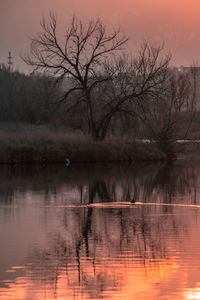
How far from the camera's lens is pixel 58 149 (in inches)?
1545

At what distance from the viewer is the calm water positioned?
729cm

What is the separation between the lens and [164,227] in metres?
12.0

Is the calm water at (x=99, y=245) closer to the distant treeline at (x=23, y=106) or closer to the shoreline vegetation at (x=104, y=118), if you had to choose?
the shoreline vegetation at (x=104, y=118)

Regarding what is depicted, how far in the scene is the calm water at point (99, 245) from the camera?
23.9 feet

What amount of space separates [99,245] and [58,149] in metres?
29.5

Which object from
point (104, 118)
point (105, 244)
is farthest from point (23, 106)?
point (105, 244)

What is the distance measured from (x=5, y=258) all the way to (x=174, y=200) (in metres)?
9.04

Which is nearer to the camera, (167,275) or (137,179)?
(167,275)

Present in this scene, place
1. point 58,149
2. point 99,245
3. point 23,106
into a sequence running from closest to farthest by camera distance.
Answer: point 99,245 < point 58,149 < point 23,106

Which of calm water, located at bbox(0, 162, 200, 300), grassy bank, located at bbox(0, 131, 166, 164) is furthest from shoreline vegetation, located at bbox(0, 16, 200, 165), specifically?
calm water, located at bbox(0, 162, 200, 300)

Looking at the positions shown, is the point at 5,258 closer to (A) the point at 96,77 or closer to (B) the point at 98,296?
(B) the point at 98,296

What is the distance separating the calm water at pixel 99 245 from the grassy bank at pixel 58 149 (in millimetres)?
19062

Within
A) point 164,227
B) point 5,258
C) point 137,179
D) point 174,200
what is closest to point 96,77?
point 137,179

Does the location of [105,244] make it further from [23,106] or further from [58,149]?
[23,106]
